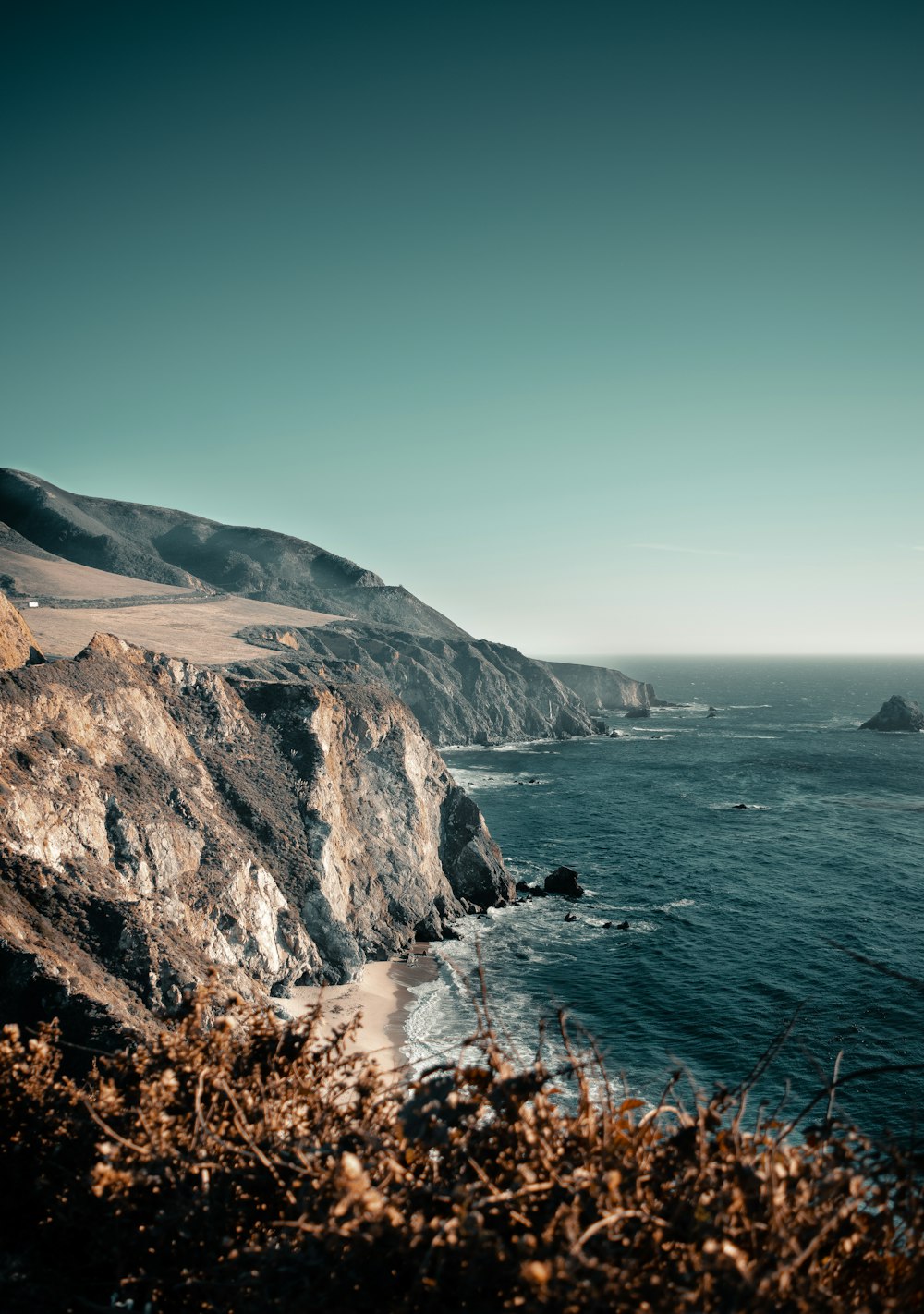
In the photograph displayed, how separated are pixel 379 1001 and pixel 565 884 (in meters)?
20.9

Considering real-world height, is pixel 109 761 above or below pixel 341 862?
above

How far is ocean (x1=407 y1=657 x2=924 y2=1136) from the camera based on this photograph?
107 ft

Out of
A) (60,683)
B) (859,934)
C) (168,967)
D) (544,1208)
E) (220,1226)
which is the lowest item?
(859,934)

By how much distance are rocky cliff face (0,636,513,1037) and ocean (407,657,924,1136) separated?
22.8 ft

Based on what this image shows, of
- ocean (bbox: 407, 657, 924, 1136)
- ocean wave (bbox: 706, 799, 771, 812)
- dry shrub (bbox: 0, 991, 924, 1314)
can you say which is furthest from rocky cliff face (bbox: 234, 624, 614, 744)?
dry shrub (bbox: 0, 991, 924, 1314)

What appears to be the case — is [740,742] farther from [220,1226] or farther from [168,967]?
[220,1226]

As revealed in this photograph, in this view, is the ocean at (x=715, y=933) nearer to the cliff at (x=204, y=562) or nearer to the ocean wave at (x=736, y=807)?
the ocean wave at (x=736, y=807)

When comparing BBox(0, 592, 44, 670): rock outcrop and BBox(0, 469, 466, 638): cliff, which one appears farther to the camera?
BBox(0, 469, 466, 638): cliff

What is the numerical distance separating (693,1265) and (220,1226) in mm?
4803

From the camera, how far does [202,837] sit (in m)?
37.2

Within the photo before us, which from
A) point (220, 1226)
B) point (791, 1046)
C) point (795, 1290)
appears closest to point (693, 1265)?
point (795, 1290)

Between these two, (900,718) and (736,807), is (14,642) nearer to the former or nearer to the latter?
(736,807)

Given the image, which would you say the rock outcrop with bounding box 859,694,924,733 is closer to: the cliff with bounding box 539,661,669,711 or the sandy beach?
the cliff with bounding box 539,661,669,711

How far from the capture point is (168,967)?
27.9 m
